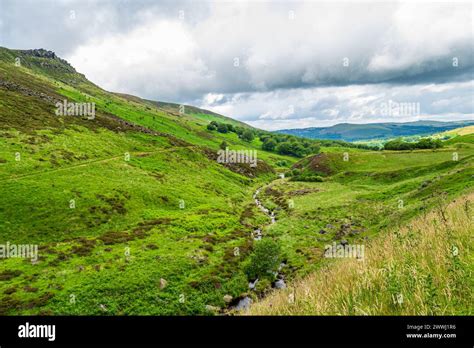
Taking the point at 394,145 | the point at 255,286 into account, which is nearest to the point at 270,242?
the point at 255,286

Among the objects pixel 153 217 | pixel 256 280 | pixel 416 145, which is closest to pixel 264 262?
pixel 256 280

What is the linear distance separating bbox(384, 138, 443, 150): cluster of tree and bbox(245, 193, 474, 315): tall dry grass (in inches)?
5315

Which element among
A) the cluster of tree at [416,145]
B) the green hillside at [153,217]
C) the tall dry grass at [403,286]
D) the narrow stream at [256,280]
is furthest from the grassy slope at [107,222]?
the cluster of tree at [416,145]

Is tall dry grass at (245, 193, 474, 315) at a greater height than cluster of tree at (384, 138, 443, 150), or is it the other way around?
cluster of tree at (384, 138, 443, 150)

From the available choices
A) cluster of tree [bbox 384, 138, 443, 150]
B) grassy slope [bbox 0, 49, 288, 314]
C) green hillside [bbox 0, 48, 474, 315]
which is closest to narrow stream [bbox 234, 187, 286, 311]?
green hillside [bbox 0, 48, 474, 315]

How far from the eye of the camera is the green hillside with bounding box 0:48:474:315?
1133 inches

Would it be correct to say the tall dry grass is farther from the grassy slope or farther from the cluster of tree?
the cluster of tree

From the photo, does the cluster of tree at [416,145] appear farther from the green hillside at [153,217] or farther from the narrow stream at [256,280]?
the narrow stream at [256,280]

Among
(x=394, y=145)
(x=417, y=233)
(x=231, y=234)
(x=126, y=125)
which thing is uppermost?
(x=126, y=125)

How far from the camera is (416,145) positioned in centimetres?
12381

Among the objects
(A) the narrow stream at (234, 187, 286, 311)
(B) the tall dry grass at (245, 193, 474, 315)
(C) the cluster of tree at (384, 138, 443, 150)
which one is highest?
(C) the cluster of tree at (384, 138, 443, 150)
